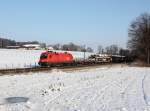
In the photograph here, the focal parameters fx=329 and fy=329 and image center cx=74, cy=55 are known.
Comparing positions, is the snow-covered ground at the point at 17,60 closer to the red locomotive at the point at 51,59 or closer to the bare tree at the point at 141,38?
the red locomotive at the point at 51,59

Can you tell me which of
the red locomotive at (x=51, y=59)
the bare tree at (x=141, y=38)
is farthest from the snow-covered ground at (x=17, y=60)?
the bare tree at (x=141, y=38)

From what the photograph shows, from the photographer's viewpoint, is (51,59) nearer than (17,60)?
Yes

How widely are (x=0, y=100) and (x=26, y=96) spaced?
2354 millimetres

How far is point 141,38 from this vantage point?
113 m

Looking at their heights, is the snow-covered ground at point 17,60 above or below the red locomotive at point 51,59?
below

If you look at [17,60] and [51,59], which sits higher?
[51,59]

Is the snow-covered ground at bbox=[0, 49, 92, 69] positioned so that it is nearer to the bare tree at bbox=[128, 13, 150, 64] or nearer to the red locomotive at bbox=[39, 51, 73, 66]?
the red locomotive at bbox=[39, 51, 73, 66]

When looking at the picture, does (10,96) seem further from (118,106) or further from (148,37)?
(148,37)

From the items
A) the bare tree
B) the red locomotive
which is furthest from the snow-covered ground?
the bare tree

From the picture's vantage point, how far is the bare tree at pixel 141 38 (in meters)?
112

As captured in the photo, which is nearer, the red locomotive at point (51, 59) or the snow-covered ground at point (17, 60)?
the red locomotive at point (51, 59)

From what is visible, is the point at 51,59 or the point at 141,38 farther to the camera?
the point at 141,38

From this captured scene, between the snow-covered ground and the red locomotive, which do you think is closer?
the red locomotive

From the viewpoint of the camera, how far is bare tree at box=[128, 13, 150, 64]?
11181 cm
